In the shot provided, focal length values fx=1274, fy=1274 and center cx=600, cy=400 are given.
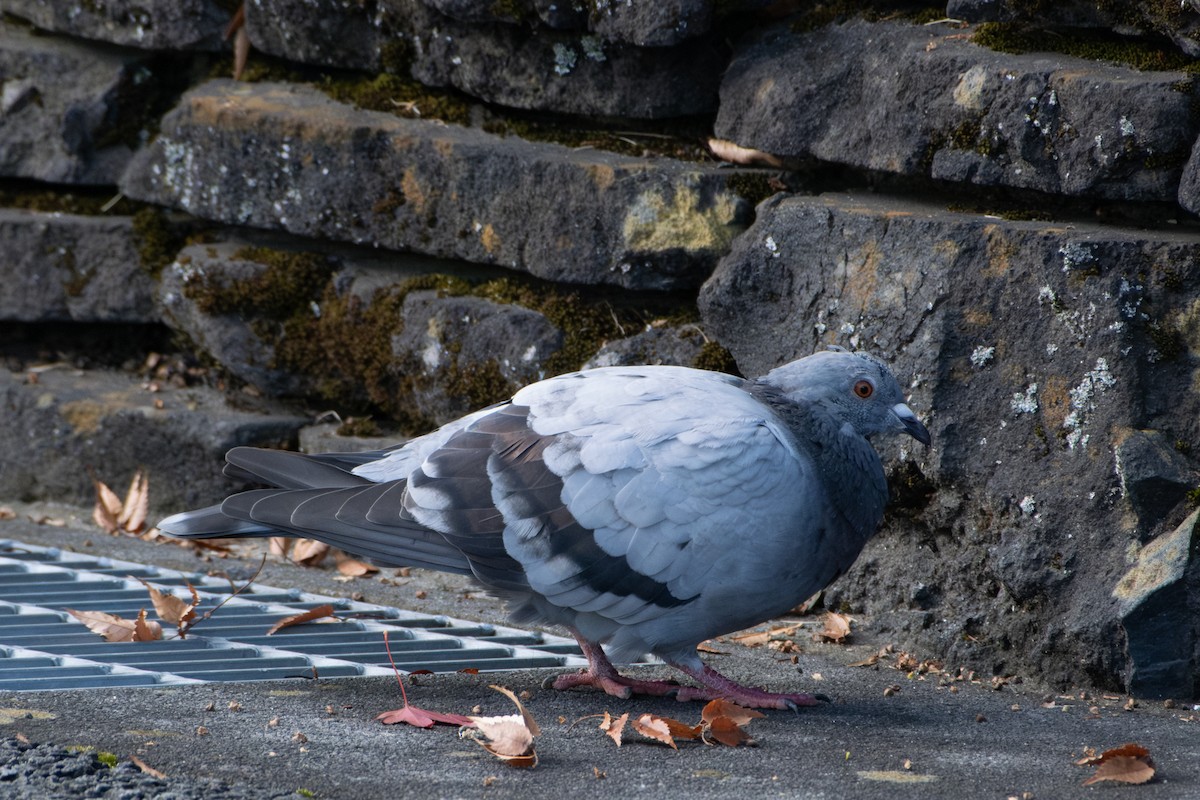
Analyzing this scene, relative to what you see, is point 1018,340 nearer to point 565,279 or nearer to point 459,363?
point 565,279

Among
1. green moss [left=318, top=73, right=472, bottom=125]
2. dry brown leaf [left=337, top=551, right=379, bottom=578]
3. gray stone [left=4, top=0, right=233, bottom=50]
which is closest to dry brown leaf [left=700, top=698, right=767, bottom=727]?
dry brown leaf [left=337, top=551, right=379, bottom=578]

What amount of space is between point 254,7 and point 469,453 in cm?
240

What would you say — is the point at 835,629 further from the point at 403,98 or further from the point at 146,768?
the point at 403,98

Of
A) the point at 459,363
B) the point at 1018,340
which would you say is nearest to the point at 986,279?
the point at 1018,340

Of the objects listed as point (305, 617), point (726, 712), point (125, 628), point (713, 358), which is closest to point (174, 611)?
point (125, 628)

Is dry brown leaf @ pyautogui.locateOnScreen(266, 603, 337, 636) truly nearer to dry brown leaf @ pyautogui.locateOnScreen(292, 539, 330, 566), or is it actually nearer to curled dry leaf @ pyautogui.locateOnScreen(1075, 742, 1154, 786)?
dry brown leaf @ pyautogui.locateOnScreen(292, 539, 330, 566)

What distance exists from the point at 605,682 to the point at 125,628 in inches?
50.9

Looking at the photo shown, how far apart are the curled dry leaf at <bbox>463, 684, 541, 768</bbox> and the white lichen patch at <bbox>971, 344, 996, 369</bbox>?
5.13ft

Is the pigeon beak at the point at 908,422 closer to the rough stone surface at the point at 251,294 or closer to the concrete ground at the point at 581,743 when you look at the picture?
the concrete ground at the point at 581,743

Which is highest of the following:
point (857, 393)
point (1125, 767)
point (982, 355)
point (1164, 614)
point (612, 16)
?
point (612, 16)

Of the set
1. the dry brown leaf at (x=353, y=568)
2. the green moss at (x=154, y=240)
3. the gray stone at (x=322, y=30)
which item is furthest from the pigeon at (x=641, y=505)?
the green moss at (x=154, y=240)

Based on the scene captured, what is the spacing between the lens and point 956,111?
11.2 ft

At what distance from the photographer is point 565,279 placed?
13.5 ft

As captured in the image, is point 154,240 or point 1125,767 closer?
point 1125,767
